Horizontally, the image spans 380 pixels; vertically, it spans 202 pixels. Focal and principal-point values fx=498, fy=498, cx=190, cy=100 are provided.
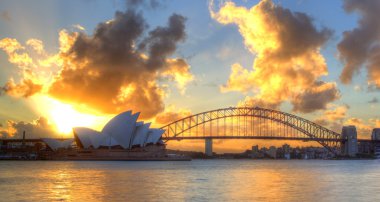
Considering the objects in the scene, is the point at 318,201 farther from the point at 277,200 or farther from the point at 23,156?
the point at 23,156

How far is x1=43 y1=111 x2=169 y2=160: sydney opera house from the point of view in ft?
366

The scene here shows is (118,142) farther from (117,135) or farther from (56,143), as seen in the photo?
(56,143)

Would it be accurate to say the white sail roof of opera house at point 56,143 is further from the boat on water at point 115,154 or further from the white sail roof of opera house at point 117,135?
the white sail roof of opera house at point 117,135

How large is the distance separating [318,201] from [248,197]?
14.4 feet

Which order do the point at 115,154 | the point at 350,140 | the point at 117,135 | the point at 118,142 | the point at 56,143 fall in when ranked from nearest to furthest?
the point at 117,135
the point at 118,142
the point at 115,154
the point at 56,143
the point at 350,140

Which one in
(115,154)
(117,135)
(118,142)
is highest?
(117,135)

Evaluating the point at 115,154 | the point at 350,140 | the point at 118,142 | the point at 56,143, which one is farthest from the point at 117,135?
the point at 350,140

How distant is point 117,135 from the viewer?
11250 centimetres

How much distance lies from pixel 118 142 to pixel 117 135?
3.02m

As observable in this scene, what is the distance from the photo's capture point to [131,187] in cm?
3822

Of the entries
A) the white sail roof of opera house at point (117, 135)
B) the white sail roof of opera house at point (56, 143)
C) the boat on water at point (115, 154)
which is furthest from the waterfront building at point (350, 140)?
the white sail roof of opera house at point (56, 143)

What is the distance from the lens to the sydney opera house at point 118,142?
112 meters

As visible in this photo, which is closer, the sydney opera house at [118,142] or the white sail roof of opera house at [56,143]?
the sydney opera house at [118,142]

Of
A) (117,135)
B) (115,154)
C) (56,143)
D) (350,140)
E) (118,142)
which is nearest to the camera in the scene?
(117,135)
